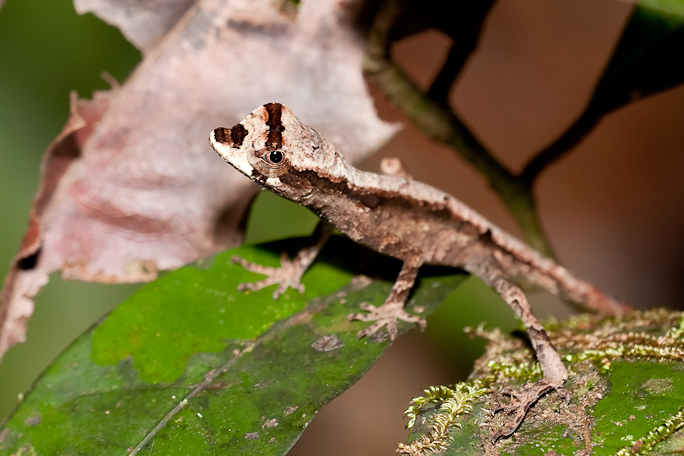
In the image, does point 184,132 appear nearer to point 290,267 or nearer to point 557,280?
point 290,267

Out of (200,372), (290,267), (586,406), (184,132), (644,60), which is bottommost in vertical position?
(200,372)

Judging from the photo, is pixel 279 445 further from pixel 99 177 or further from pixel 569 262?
pixel 569 262

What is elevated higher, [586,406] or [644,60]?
[644,60]

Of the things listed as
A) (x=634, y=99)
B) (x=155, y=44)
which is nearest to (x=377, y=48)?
(x=155, y=44)

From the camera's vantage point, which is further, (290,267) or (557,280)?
(557,280)

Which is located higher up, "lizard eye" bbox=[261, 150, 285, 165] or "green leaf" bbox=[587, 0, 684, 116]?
"green leaf" bbox=[587, 0, 684, 116]

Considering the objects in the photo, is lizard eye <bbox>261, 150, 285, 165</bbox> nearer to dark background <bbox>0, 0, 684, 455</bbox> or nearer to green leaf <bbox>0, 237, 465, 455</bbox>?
green leaf <bbox>0, 237, 465, 455</bbox>

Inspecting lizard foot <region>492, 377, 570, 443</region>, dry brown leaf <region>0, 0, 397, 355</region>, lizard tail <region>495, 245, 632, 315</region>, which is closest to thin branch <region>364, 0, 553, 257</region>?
dry brown leaf <region>0, 0, 397, 355</region>

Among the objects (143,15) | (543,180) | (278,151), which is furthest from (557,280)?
(543,180)
